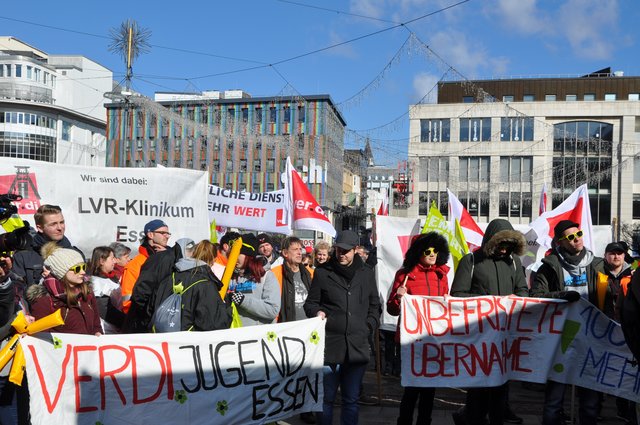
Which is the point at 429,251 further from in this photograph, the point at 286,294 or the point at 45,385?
the point at 45,385

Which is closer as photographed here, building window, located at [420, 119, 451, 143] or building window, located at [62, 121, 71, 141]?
building window, located at [420, 119, 451, 143]

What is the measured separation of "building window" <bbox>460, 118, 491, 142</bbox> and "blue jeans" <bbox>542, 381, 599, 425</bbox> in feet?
139

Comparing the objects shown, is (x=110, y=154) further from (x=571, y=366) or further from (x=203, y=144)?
(x=571, y=366)

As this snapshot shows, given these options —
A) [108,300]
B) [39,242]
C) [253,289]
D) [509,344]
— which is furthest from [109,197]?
[509,344]

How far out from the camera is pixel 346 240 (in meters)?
5.04

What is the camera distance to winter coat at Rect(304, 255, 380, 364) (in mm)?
4973

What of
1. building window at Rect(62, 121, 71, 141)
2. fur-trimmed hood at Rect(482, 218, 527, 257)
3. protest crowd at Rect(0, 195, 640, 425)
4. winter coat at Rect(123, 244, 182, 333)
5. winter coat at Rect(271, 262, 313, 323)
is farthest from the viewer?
building window at Rect(62, 121, 71, 141)

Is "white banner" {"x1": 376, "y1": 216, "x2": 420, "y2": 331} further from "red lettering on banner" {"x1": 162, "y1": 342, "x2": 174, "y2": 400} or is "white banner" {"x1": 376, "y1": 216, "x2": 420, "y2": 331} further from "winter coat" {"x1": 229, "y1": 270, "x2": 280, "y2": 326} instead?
"red lettering on banner" {"x1": 162, "y1": 342, "x2": 174, "y2": 400}

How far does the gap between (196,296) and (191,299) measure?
0.05 meters

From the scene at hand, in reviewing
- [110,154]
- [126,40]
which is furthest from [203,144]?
[126,40]

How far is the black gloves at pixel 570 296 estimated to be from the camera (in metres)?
5.11

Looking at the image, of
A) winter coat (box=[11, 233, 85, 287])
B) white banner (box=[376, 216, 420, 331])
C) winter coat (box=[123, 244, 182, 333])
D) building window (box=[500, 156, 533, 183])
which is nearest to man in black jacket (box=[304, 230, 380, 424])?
winter coat (box=[123, 244, 182, 333])

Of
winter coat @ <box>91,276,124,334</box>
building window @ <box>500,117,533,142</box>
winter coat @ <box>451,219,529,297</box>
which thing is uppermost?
building window @ <box>500,117,533,142</box>

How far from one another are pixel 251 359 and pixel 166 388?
0.66 m
